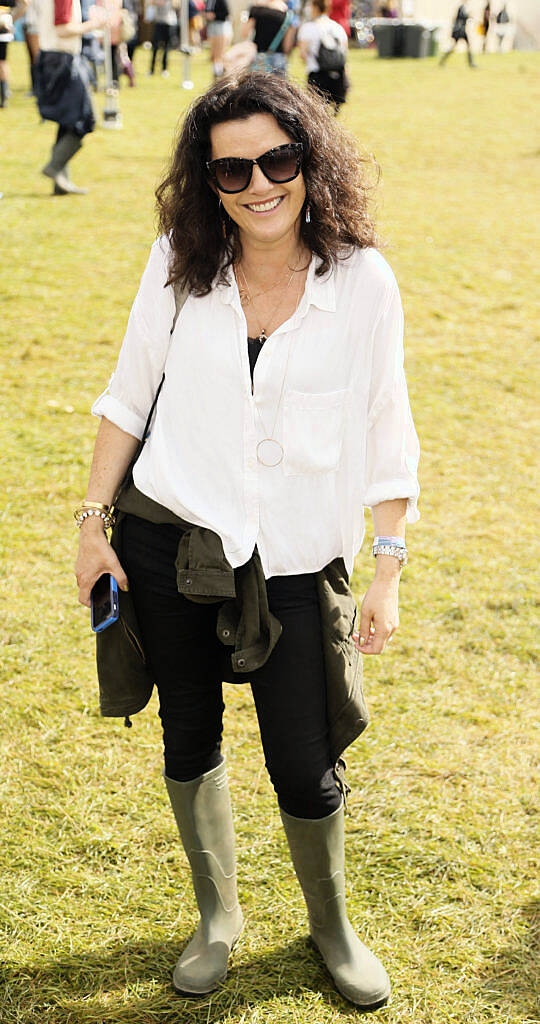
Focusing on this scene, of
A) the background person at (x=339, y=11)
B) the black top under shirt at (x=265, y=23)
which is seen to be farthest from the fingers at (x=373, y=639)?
the background person at (x=339, y=11)

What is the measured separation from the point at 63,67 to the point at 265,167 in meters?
7.54

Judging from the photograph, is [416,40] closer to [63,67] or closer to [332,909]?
[63,67]

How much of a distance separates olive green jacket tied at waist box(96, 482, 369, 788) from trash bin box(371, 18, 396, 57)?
24637 mm

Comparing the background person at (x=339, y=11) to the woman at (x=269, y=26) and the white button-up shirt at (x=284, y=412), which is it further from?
the white button-up shirt at (x=284, y=412)

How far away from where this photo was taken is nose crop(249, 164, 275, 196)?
2.12 meters

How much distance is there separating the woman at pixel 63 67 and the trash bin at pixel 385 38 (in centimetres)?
1705

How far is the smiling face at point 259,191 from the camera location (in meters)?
2.12

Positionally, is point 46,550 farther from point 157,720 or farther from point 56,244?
point 56,244

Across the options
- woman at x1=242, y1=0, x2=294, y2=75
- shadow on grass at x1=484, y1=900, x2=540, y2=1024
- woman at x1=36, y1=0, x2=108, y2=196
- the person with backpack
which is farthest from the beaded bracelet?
woman at x1=242, y1=0, x2=294, y2=75

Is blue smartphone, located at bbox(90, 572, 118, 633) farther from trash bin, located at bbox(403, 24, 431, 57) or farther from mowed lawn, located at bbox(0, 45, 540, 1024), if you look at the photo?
trash bin, located at bbox(403, 24, 431, 57)

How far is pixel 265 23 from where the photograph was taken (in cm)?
1179

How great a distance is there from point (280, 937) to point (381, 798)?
62cm

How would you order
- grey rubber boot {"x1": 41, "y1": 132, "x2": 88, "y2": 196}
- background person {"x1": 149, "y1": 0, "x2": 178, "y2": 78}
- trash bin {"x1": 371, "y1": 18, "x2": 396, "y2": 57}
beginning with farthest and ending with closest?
trash bin {"x1": 371, "y1": 18, "x2": 396, "y2": 57} < background person {"x1": 149, "y1": 0, "x2": 178, "y2": 78} < grey rubber boot {"x1": 41, "y1": 132, "x2": 88, "y2": 196}

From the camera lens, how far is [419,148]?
516 inches
